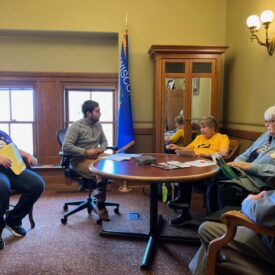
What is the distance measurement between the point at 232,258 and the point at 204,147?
1730 millimetres

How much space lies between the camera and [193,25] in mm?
3883

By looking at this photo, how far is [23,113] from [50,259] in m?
2.58

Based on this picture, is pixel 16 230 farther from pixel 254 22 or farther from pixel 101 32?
pixel 254 22

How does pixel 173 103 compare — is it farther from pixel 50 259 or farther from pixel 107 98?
pixel 50 259

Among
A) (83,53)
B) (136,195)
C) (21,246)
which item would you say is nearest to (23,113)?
(83,53)

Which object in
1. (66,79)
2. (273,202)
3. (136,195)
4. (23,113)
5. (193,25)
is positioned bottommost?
(136,195)

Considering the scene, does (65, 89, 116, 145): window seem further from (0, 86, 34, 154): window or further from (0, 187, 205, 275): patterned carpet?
(0, 187, 205, 275): patterned carpet

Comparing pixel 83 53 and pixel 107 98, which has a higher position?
pixel 83 53

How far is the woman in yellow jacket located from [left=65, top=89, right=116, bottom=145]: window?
1523 millimetres

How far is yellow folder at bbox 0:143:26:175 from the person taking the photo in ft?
7.80

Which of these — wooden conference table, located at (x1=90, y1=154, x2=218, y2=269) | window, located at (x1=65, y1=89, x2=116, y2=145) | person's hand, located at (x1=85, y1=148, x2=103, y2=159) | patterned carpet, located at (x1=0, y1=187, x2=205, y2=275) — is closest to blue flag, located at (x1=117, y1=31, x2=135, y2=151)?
window, located at (x1=65, y1=89, x2=116, y2=145)

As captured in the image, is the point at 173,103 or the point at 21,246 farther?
the point at 173,103

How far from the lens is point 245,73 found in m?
3.38

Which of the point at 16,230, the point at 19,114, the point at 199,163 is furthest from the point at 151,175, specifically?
the point at 19,114
